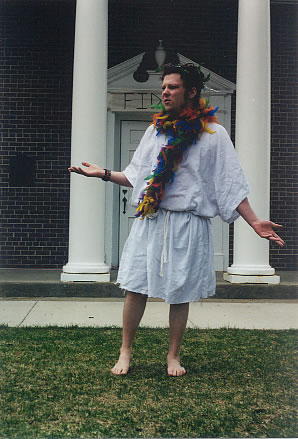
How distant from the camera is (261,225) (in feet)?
10.4

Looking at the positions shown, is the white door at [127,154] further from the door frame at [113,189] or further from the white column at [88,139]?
the white column at [88,139]

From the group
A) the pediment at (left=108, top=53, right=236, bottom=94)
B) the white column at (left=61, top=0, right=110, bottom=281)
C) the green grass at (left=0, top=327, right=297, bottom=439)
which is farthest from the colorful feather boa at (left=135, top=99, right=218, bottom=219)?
the pediment at (left=108, top=53, right=236, bottom=94)

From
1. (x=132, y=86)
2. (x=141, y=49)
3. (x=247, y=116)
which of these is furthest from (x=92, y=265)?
(x=141, y=49)

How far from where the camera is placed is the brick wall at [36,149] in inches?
356

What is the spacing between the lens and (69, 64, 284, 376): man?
322cm

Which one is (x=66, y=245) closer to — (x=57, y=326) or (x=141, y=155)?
(x=57, y=326)

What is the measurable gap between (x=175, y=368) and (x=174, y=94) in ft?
5.52

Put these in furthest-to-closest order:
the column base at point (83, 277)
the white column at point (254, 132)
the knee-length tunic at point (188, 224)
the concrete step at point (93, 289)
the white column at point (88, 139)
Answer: the white column at point (254, 132), the white column at point (88, 139), the column base at point (83, 277), the concrete step at point (93, 289), the knee-length tunic at point (188, 224)

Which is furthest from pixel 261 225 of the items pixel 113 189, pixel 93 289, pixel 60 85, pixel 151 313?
pixel 60 85

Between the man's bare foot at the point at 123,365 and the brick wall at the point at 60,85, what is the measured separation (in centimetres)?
583

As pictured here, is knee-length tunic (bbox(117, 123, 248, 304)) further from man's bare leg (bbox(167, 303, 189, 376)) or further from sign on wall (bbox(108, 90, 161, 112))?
sign on wall (bbox(108, 90, 161, 112))

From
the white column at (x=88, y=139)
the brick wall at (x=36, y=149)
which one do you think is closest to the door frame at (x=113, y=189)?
the brick wall at (x=36, y=149)

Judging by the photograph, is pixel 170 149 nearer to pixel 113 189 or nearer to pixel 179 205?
pixel 179 205

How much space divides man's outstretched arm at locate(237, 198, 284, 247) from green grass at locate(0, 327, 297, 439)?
2.83 ft
